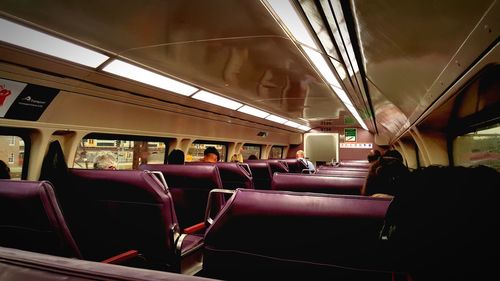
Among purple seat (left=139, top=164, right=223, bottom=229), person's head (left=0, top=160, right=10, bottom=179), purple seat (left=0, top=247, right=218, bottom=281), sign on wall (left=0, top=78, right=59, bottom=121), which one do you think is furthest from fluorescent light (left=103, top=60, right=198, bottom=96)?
purple seat (left=0, top=247, right=218, bottom=281)

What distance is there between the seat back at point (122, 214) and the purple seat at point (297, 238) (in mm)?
867

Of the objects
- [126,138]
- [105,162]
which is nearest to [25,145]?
[105,162]

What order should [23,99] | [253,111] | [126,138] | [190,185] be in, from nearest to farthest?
1. [23,99]
2. [190,185]
3. [126,138]
4. [253,111]

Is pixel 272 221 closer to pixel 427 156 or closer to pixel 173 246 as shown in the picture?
pixel 173 246

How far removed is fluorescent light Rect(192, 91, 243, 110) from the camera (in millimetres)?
4732

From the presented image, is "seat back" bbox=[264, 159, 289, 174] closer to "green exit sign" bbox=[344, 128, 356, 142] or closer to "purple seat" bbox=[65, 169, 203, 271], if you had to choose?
"purple seat" bbox=[65, 169, 203, 271]

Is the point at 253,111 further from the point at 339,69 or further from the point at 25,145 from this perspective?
the point at 25,145

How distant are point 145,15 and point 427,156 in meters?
5.40

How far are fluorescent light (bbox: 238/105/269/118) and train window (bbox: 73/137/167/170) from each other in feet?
6.42

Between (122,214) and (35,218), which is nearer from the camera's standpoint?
(35,218)

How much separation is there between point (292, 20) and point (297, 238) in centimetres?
158

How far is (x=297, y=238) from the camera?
136 centimetres

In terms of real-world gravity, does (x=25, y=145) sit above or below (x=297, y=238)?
above

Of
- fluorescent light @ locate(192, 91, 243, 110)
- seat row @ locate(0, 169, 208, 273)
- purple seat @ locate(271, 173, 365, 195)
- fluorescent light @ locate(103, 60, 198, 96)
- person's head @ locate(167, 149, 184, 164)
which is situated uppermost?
fluorescent light @ locate(192, 91, 243, 110)
